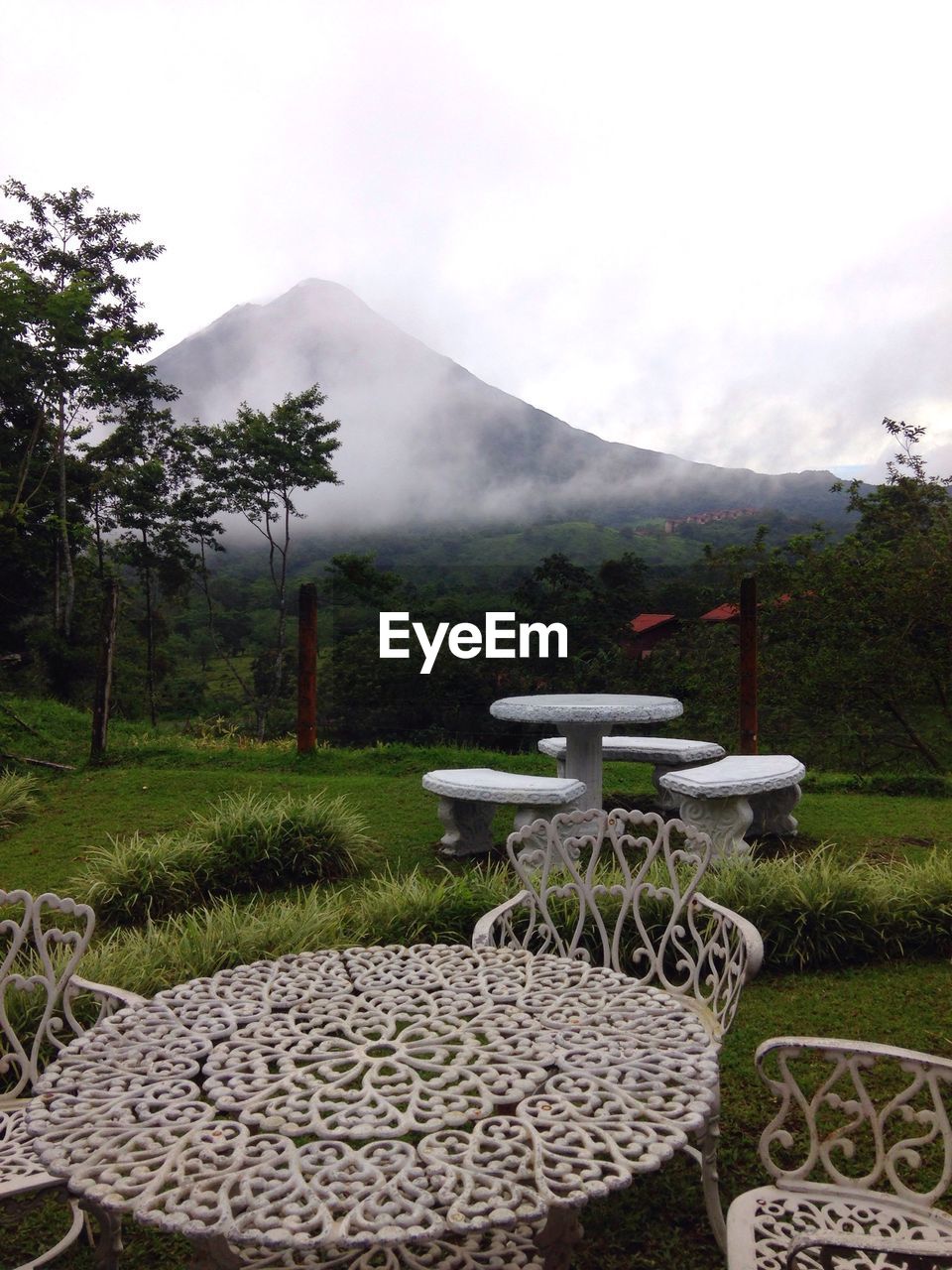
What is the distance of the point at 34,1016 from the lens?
2.58 m

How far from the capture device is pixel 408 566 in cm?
982

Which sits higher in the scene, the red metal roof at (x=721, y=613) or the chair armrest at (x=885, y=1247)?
the red metal roof at (x=721, y=613)

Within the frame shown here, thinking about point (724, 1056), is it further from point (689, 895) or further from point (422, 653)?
point (422, 653)

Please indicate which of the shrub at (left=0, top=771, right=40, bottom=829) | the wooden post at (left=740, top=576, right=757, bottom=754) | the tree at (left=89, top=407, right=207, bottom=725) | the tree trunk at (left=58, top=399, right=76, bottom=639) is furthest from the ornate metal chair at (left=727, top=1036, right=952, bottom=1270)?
the tree at (left=89, top=407, right=207, bottom=725)

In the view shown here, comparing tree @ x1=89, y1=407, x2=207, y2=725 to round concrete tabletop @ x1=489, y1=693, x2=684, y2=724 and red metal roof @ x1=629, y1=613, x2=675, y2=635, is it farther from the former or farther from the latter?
round concrete tabletop @ x1=489, y1=693, x2=684, y2=724

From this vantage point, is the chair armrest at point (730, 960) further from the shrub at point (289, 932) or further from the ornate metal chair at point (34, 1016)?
the shrub at point (289, 932)

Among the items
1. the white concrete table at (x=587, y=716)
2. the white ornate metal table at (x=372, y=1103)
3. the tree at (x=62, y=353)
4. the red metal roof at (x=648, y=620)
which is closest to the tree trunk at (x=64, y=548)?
the tree at (x=62, y=353)

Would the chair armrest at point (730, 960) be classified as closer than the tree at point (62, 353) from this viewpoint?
Yes

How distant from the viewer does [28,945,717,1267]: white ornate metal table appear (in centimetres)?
110

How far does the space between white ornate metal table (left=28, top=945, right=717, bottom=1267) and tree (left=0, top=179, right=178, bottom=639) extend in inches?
438

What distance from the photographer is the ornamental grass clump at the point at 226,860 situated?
4.19 m

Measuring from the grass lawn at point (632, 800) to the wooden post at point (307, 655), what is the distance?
0.41m

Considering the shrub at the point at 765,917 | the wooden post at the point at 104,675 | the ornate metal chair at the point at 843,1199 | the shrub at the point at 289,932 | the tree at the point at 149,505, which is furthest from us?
the tree at the point at 149,505

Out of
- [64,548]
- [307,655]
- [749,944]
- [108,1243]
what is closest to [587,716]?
[749,944]
